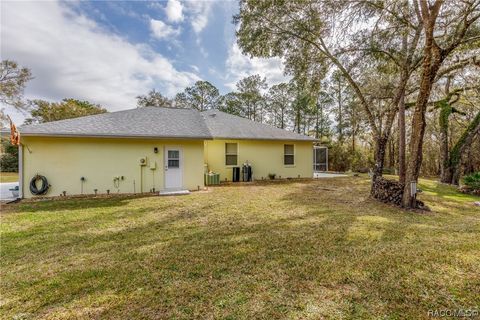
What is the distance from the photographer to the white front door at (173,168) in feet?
30.6

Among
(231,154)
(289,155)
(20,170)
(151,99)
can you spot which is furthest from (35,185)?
(151,99)

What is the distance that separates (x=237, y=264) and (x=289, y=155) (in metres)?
11.4

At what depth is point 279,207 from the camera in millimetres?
6730

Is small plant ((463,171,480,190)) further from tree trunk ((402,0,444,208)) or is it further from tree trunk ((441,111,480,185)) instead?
tree trunk ((402,0,444,208))

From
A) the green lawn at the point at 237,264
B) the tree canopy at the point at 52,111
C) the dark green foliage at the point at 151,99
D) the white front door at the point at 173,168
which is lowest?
the green lawn at the point at 237,264

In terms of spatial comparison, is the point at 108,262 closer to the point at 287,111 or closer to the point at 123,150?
the point at 123,150

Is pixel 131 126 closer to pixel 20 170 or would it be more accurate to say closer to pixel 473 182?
pixel 20 170

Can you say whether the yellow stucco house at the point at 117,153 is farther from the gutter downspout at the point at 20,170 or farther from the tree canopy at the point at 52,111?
the tree canopy at the point at 52,111

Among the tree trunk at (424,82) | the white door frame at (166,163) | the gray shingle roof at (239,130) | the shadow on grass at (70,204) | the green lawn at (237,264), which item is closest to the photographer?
the green lawn at (237,264)

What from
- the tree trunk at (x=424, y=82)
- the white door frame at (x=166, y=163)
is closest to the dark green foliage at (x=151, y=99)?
the white door frame at (x=166, y=163)

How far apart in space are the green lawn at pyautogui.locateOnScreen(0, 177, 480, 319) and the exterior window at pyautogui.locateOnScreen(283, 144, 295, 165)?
7.99 m

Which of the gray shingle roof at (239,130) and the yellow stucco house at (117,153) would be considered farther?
the gray shingle roof at (239,130)

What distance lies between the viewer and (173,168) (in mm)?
9406

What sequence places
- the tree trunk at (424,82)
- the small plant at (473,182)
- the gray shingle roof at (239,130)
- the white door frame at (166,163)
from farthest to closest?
1. the gray shingle roof at (239,130)
2. the small plant at (473,182)
3. the white door frame at (166,163)
4. the tree trunk at (424,82)
